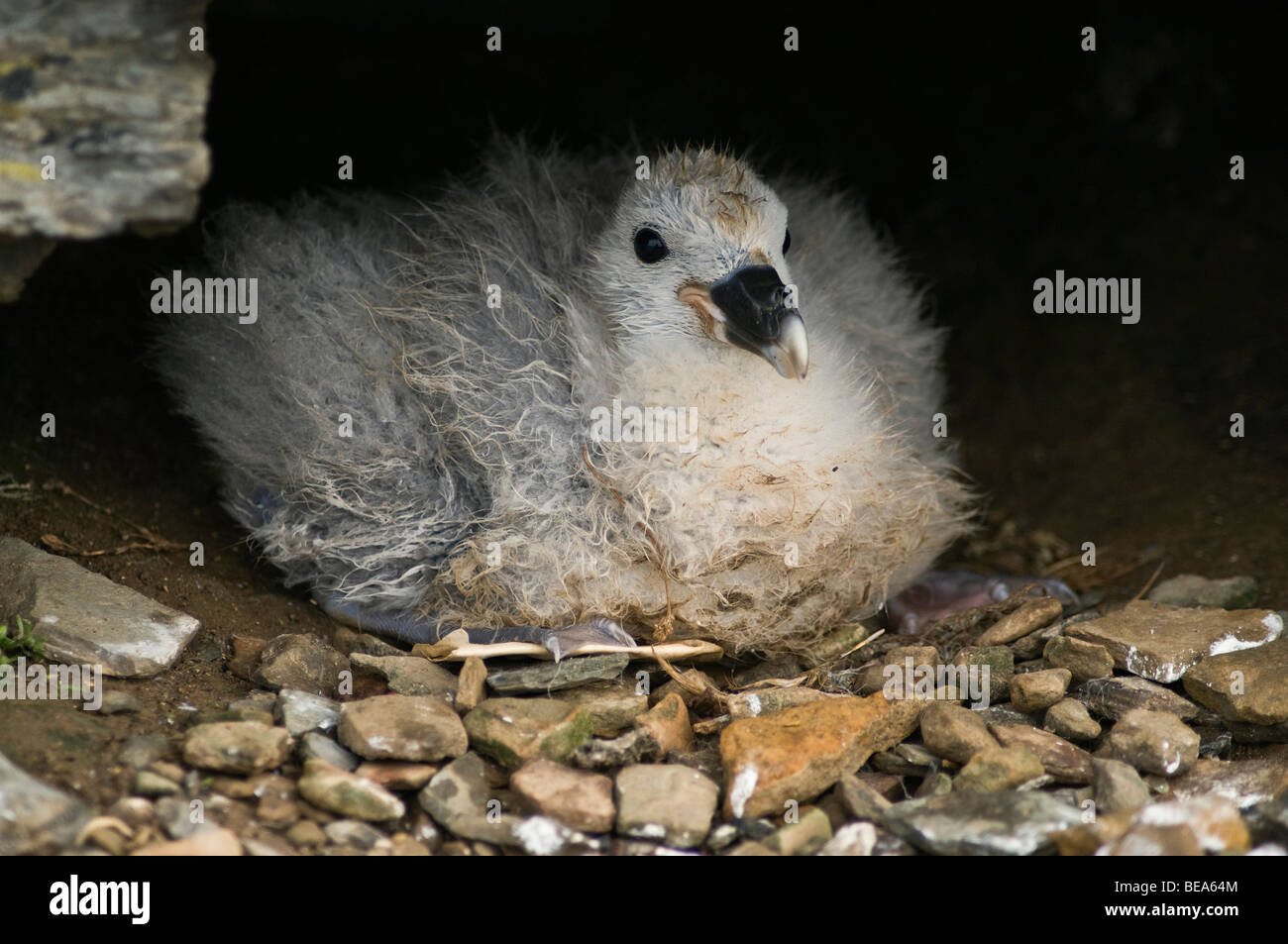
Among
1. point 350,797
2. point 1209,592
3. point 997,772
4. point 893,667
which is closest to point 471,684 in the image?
point 350,797

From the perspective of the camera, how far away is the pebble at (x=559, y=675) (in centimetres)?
297

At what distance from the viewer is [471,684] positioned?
2943 millimetres

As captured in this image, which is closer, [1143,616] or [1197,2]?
[1143,616]

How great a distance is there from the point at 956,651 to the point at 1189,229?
2893 mm

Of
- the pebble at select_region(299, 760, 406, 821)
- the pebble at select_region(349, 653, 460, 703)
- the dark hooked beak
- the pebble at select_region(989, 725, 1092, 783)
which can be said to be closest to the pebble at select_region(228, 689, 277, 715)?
the pebble at select_region(349, 653, 460, 703)

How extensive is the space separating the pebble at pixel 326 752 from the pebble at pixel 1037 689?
1.60 m

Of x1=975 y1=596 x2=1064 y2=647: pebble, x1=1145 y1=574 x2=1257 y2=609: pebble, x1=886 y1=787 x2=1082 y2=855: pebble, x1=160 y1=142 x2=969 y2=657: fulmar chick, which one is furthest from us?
x1=1145 y1=574 x2=1257 y2=609: pebble

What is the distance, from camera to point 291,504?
3.51 m

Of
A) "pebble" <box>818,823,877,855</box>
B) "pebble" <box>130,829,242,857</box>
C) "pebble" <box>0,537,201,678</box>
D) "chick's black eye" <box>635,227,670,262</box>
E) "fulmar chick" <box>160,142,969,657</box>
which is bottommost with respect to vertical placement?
"pebble" <box>818,823,877,855</box>

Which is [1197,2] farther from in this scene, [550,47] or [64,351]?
[64,351]

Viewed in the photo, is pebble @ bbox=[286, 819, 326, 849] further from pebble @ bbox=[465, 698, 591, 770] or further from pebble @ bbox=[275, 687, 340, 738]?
pebble @ bbox=[465, 698, 591, 770]

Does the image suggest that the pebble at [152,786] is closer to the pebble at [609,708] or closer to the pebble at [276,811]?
the pebble at [276,811]

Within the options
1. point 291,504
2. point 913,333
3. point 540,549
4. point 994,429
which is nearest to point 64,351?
point 291,504

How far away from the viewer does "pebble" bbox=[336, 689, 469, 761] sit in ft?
8.63
